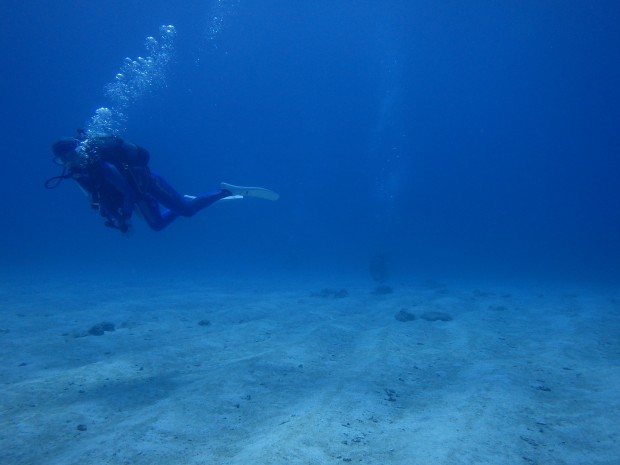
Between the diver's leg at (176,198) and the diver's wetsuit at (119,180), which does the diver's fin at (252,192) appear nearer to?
the diver's leg at (176,198)

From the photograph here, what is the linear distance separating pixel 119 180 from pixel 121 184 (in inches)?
2.9

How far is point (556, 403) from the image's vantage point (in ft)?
13.2

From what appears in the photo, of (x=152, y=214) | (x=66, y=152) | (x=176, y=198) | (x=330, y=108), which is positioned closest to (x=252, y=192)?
(x=176, y=198)

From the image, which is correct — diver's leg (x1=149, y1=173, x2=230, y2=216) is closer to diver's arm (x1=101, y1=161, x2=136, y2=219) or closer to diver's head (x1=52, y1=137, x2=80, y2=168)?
diver's arm (x1=101, y1=161, x2=136, y2=219)

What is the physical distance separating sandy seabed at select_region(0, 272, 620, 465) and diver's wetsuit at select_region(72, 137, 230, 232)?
2.78 m

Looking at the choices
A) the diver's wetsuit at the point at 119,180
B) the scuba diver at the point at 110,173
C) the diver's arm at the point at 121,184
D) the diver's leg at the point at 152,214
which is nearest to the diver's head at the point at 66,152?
the scuba diver at the point at 110,173

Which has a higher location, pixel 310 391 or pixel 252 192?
pixel 252 192

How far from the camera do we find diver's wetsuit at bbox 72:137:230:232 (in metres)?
5.33

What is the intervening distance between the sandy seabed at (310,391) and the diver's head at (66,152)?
3.46m

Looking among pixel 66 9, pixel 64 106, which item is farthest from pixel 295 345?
pixel 64 106

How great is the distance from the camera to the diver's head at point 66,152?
5234 millimetres

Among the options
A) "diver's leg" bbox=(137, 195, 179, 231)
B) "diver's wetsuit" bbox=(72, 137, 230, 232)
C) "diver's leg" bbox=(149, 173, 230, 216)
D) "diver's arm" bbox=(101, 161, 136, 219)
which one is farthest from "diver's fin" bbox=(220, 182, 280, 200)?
"diver's arm" bbox=(101, 161, 136, 219)

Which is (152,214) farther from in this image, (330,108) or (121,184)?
(330,108)

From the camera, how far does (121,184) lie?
5.43 meters
